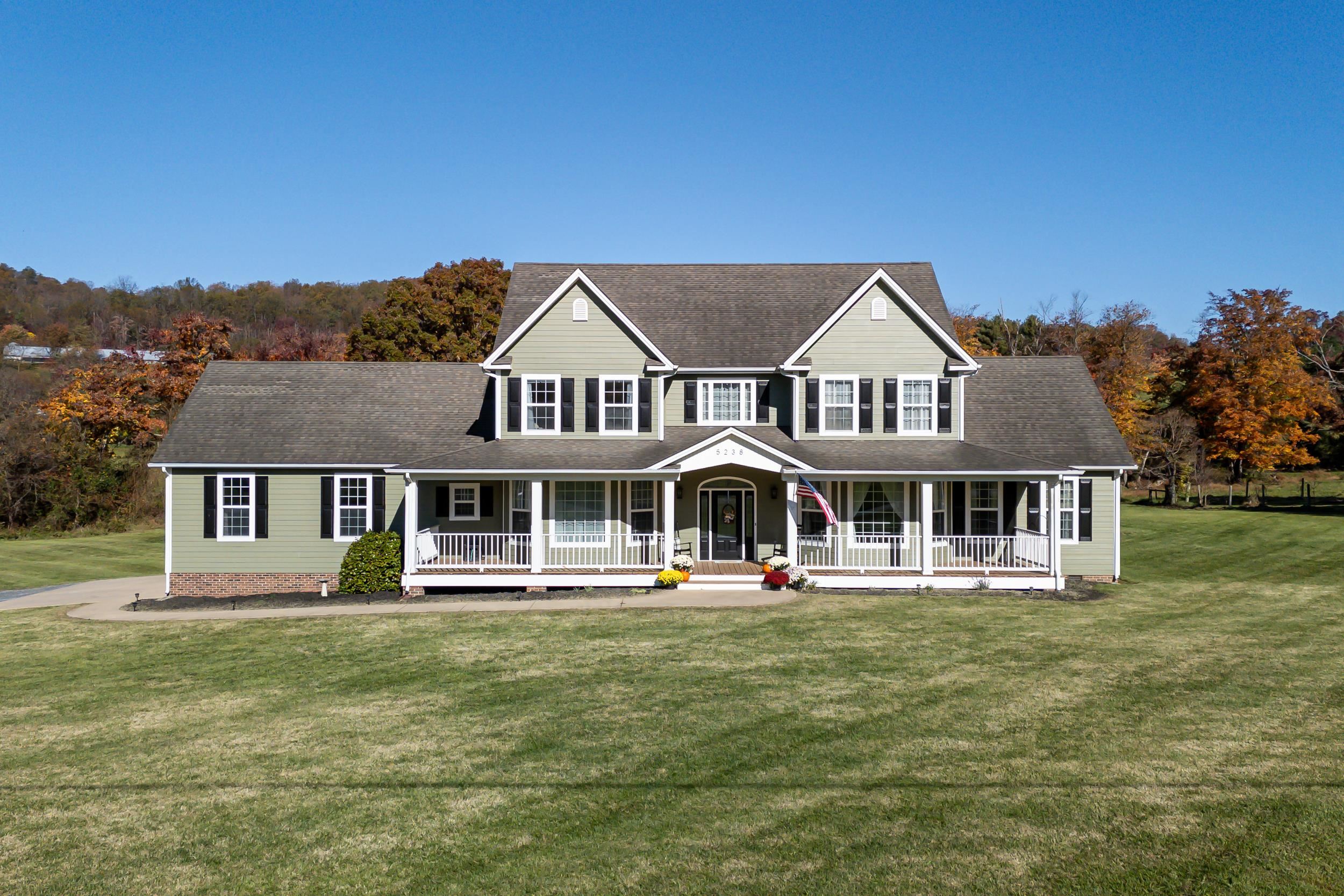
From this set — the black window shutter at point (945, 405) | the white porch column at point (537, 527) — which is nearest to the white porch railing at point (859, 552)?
the black window shutter at point (945, 405)

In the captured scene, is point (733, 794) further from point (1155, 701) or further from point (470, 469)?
point (470, 469)

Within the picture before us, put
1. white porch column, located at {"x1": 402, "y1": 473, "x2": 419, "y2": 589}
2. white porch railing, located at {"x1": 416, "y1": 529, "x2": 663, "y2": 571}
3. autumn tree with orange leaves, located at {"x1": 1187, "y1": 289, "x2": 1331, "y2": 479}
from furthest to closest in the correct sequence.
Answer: autumn tree with orange leaves, located at {"x1": 1187, "y1": 289, "x2": 1331, "y2": 479}, white porch railing, located at {"x1": 416, "y1": 529, "x2": 663, "y2": 571}, white porch column, located at {"x1": 402, "y1": 473, "x2": 419, "y2": 589}

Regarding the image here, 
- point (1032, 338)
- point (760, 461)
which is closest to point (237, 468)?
point (760, 461)

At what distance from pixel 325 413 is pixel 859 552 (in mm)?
15518

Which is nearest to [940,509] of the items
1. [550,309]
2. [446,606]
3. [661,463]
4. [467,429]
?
[661,463]

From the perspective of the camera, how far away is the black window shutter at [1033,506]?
23938 millimetres

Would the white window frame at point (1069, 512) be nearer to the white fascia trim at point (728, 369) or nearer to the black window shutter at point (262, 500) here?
the white fascia trim at point (728, 369)

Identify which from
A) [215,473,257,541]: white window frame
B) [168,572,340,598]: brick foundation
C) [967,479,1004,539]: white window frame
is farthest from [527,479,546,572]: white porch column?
[967,479,1004,539]: white window frame

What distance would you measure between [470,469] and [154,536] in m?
24.5

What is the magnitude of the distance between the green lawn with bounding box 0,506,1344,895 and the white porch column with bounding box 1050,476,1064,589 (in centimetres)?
439

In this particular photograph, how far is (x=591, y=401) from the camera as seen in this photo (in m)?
23.8

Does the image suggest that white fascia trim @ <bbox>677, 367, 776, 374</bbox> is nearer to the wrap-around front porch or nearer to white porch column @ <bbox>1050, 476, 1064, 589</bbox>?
the wrap-around front porch

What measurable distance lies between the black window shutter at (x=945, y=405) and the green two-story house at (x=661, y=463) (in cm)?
9

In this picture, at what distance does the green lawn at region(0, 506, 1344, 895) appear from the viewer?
7.15 meters
